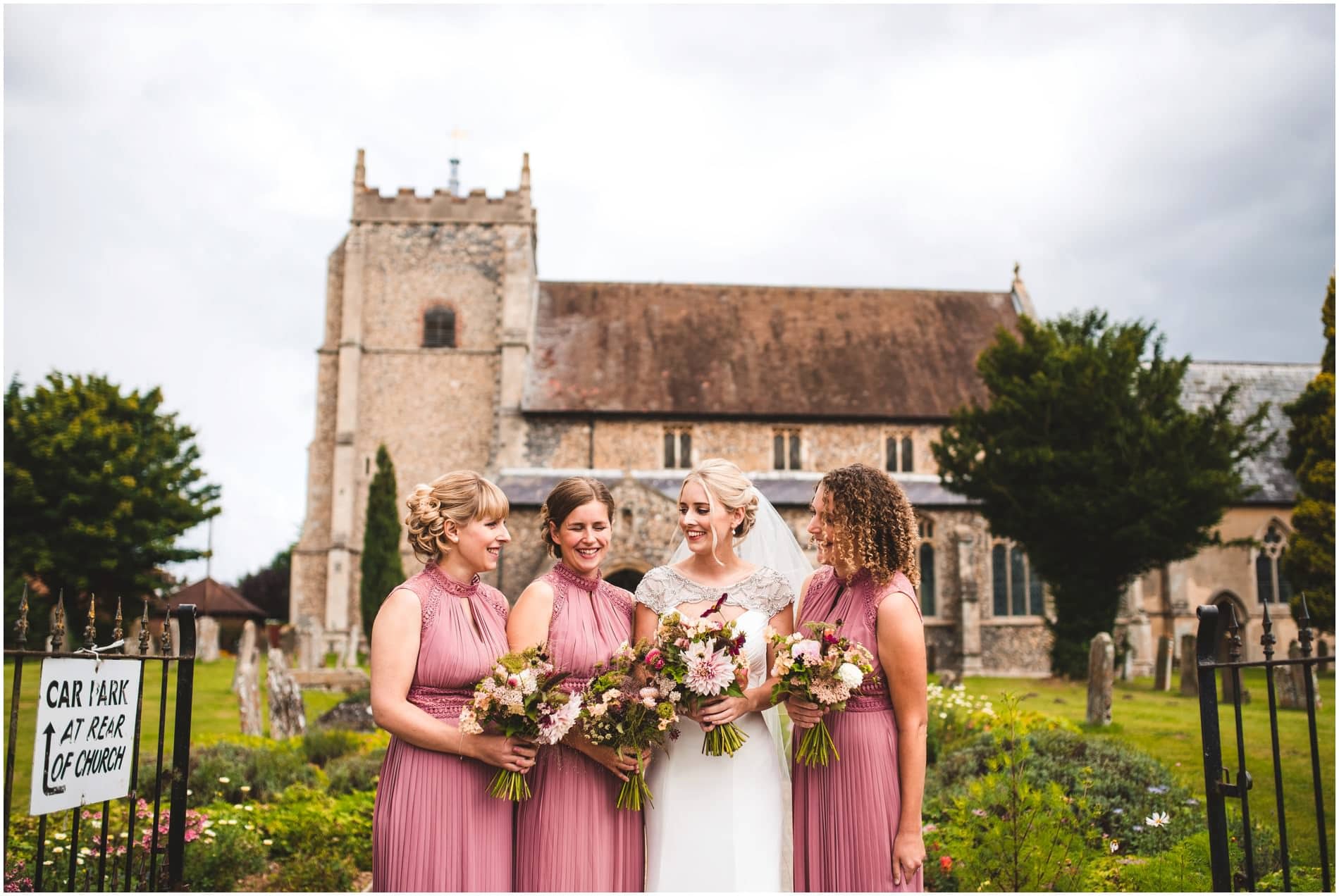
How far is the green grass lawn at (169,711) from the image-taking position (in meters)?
10.4

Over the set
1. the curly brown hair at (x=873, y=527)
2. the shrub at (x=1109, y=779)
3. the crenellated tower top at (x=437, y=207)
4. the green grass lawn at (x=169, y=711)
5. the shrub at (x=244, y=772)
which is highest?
the crenellated tower top at (x=437, y=207)

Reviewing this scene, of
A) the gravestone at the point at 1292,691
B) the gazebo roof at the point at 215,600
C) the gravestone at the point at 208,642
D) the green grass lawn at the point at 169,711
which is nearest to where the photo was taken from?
the green grass lawn at the point at 169,711

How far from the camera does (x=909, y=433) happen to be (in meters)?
27.8

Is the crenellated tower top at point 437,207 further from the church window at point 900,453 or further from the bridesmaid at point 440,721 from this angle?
the bridesmaid at point 440,721

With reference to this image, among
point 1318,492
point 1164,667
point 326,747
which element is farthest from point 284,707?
point 1318,492

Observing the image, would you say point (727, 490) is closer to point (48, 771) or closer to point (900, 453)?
point (48, 771)

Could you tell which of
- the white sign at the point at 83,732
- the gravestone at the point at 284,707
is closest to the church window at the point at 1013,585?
the gravestone at the point at 284,707

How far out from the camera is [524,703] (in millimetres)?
3438

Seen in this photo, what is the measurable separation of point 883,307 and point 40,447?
82.1 ft

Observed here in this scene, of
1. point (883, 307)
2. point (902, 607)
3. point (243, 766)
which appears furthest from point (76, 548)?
point (902, 607)

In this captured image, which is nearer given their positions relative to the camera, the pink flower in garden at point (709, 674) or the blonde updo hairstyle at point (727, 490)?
the pink flower in garden at point (709, 674)

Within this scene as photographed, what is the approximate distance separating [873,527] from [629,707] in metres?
1.17

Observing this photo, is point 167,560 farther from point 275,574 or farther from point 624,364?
point 275,574

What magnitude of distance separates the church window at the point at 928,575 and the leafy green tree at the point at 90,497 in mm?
21216
